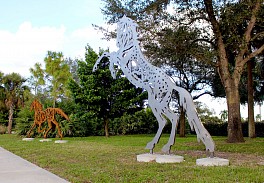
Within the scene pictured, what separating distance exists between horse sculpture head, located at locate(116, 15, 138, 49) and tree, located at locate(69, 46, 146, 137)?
366 inches

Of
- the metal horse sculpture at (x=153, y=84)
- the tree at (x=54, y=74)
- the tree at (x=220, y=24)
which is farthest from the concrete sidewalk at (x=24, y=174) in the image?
the tree at (x=54, y=74)

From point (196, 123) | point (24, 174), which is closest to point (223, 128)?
point (196, 123)

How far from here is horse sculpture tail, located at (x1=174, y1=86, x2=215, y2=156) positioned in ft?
23.6

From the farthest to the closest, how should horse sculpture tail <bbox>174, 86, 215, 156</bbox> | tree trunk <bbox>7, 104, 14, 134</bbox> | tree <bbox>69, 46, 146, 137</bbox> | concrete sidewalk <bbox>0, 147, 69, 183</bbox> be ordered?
tree trunk <bbox>7, 104, 14, 134</bbox> < tree <bbox>69, 46, 146, 137</bbox> < horse sculpture tail <bbox>174, 86, 215, 156</bbox> < concrete sidewalk <bbox>0, 147, 69, 183</bbox>

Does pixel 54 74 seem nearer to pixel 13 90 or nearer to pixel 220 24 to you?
pixel 13 90

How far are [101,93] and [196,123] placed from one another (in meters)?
11.7

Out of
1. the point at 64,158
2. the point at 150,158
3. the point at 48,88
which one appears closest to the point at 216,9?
the point at 150,158

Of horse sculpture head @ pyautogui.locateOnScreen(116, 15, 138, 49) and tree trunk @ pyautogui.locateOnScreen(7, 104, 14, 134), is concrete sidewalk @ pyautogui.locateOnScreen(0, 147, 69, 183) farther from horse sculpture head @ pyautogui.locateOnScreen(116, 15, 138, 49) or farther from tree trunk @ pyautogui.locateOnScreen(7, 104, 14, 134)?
tree trunk @ pyautogui.locateOnScreen(7, 104, 14, 134)

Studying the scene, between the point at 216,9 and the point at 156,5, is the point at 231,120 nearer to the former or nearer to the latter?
the point at 216,9

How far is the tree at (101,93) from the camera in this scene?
18.6m

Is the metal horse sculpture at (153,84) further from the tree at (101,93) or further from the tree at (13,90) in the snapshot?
the tree at (13,90)

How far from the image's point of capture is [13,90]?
26.4 m

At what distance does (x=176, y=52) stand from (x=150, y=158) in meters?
6.44

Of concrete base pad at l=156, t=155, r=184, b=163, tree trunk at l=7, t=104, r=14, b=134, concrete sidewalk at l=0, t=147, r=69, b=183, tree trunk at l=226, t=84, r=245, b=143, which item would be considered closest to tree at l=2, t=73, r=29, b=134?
tree trunk at l=7, t=104, r=14, b=134
